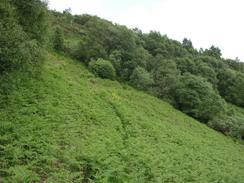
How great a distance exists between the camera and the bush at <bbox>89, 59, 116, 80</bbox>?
1853 inches

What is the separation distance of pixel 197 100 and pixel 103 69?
14775 millimetres

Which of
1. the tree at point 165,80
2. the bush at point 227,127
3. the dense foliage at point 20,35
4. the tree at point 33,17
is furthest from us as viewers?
the tree at point 165,80

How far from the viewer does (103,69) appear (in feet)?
155

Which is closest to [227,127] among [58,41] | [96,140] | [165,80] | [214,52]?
[165,80]

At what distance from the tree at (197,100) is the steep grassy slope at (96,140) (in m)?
6.71

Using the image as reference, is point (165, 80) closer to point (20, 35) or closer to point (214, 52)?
point (20, 35)

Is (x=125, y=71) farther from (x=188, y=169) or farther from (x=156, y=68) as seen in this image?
(x=188, y=169)

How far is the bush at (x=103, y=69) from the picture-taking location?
47.1m

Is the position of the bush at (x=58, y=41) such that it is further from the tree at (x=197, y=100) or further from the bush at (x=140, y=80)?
the tree at (x=197, y=100)

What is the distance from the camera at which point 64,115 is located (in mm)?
26703

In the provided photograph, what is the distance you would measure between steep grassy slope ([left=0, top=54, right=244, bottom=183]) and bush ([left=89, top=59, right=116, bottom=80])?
8.54ft

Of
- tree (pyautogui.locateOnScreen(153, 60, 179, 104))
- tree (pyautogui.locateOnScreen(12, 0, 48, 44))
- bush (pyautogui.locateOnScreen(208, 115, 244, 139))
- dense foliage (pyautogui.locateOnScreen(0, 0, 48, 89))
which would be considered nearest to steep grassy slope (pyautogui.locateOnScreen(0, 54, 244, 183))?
dense foliage (pyautogui.locateOnScreen(0, 0, 48, 89))

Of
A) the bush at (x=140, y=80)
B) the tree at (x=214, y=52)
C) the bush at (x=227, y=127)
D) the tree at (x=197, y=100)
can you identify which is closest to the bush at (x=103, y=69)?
the bush at (x=140, y=80)

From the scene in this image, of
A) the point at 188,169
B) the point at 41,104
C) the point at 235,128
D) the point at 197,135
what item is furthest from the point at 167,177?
the point at 235,128
